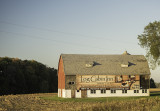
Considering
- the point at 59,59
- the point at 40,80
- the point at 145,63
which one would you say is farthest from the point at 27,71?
the point at 145,63

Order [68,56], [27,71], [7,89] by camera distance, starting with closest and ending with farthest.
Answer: [68,56] → [7,89] → [27,71]

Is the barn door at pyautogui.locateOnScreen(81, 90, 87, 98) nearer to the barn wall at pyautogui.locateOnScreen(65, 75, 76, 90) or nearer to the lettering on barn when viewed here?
the barn wall at pyautogui.locateOnScreen(65, 75, 76, 90)

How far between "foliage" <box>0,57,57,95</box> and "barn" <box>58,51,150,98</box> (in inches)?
958

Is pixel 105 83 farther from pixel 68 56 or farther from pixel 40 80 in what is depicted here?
pixel 40 80

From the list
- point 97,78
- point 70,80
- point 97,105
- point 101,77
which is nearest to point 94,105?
point 97,105

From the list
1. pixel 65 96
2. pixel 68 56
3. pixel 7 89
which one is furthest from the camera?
pixel 7 89

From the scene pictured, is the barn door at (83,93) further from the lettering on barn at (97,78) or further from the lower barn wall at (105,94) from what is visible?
the lettering on barn at (97,78)

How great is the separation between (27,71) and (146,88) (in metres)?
41.8

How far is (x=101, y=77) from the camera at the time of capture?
209 feet

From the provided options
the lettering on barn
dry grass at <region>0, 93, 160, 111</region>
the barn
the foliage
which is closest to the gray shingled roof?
the barn

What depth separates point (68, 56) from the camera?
67.3 m

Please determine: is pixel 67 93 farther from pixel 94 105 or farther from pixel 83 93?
pixel 94 105

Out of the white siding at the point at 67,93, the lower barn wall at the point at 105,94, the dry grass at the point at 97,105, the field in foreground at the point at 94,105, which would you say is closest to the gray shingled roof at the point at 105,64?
the white siding at the point at 67,93

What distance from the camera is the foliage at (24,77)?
8725 centimetres
